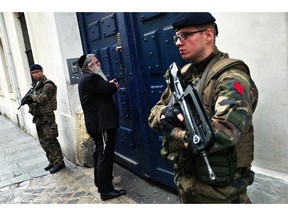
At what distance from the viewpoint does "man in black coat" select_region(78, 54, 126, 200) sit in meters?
3.36

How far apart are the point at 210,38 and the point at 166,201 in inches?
84.1

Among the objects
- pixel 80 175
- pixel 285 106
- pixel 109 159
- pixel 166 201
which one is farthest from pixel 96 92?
pixel 285 106

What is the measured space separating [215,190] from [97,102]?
2.10 meters

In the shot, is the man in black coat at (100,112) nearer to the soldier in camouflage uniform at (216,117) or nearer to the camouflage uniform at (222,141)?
the camouflage uniform at (222,141)

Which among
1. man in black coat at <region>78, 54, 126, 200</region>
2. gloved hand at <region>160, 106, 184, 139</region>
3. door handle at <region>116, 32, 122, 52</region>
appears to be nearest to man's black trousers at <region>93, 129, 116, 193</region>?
man in black coat at <region>78, 54, 126, 200</region>

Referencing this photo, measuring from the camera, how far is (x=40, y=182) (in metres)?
4.58

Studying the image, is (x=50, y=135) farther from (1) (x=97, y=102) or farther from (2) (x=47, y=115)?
(1) (x=97, y=102)

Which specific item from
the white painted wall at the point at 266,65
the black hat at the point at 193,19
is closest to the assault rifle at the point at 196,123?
the black hat at the point at 193,19

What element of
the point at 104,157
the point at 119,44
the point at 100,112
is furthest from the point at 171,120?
the point at 119,44

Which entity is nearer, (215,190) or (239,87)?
(239,87)

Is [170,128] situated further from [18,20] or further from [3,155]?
[18,20]

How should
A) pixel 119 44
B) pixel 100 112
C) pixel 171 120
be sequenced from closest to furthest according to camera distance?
pixel 171 120, pixel 100 112, pixel 119 44

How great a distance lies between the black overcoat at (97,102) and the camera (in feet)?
11.0

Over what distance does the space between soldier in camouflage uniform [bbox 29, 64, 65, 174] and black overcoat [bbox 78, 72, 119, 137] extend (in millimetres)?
1445
